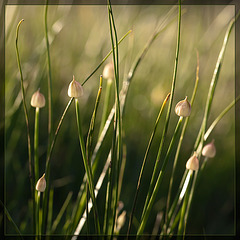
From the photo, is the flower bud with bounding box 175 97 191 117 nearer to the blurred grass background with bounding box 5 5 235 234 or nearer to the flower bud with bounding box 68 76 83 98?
the flower bud with bounding box 68 76 83 98

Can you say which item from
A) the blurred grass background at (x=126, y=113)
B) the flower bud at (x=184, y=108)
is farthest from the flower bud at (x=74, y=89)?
the blurred grass background at (x=126, y=113)

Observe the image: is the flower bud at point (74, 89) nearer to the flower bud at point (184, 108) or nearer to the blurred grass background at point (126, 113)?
the flower bud at point (184, 108)

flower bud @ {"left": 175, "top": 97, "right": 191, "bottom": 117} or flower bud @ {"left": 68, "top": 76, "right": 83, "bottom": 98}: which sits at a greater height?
flower bud @ {"left": 68, "top": 76, "right": 83, "bottom": 98}

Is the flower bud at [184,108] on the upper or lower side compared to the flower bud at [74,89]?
lower

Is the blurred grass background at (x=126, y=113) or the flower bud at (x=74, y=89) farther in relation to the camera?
the blurred grass background at (x=126, y=113)

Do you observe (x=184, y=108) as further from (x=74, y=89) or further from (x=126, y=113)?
(x=126, y=113)

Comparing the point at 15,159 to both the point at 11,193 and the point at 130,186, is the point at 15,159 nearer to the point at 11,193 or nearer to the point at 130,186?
the point at 11,193

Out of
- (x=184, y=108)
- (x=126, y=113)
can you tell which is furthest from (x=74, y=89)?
(x=126, y=113)

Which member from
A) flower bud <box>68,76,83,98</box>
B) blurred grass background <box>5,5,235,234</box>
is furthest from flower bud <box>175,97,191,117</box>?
blurred grass background <box>5,5,235,234</box>

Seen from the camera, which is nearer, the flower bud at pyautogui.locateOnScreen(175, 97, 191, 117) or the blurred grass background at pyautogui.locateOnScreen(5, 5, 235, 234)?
the flower bud at pyautogui.locateOnScreen(175, 97, 191, 117)

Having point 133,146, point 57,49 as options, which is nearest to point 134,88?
point 133,146

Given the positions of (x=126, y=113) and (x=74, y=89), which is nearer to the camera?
(x=74, y=89)
